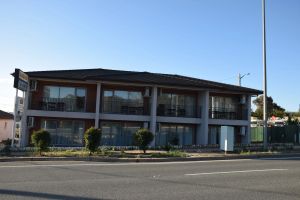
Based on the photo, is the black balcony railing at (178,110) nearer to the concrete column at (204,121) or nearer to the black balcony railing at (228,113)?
the concrete column at (204,121)

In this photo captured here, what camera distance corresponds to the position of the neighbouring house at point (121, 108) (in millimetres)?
26938

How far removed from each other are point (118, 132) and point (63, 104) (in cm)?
477

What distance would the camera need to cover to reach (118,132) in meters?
29.0

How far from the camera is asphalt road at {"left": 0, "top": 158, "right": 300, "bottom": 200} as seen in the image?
8.57 meters

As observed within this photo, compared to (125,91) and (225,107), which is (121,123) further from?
(225,107)

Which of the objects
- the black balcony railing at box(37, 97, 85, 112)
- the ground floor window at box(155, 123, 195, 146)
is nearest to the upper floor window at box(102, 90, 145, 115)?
the black balcony railing at box(37, 97, 85, 112)

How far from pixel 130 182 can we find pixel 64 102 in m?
18.6

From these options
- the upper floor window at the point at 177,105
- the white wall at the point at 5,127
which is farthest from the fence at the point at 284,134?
the white wall at the point at 5,127

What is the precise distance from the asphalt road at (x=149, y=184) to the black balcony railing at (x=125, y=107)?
50.1 ft

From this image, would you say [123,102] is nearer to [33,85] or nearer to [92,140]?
[33,85]

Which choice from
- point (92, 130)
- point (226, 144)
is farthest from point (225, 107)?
point (92, 130)

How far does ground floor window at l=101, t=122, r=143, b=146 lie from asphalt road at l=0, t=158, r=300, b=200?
1501 centimetres

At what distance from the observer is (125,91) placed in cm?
2909

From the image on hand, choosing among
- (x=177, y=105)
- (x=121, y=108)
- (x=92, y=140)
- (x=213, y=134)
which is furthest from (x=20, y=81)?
(x=213, y=134)
